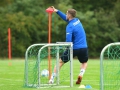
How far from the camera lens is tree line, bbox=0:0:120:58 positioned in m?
39.6

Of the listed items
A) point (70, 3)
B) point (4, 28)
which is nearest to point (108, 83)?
point (4, 28)

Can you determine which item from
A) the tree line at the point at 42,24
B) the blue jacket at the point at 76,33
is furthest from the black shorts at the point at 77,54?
the tree line at the point at 42,24

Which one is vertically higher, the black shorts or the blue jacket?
the blue jacket

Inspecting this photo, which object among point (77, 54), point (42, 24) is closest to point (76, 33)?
point (77, 54)

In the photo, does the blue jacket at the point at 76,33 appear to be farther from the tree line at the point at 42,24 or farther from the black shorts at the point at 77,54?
the tree line at the point at 42,24

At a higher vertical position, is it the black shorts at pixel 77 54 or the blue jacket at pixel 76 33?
the blue jacket at pixel 76 33

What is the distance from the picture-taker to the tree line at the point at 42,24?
39625 mm

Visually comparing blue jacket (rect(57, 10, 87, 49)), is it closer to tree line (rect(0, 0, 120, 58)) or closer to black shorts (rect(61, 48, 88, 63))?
black shorts (rect(61, 48, 88, 63))

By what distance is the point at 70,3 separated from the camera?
4616cm

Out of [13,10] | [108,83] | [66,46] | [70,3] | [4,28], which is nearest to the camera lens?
[108,83]

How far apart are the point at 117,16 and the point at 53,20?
6804 millimetres

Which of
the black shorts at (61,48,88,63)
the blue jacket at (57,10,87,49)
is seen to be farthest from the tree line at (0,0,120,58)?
the blue jacket at (57,10,87,49)

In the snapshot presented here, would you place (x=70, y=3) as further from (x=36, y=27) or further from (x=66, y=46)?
(x=66, y=46)

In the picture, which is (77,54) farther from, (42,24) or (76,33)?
(42,24)
